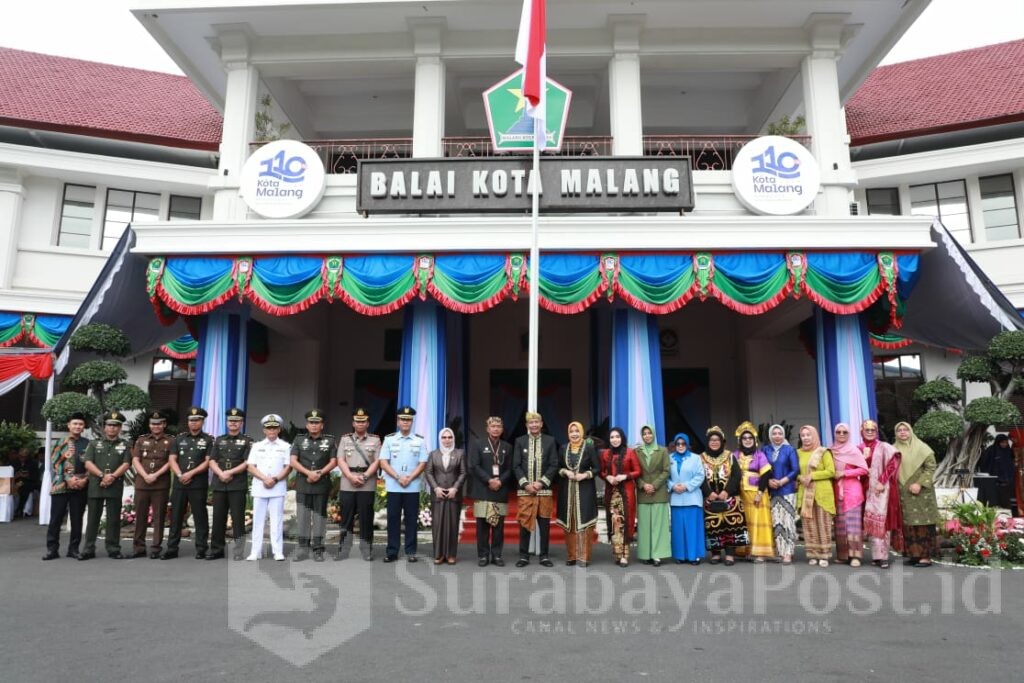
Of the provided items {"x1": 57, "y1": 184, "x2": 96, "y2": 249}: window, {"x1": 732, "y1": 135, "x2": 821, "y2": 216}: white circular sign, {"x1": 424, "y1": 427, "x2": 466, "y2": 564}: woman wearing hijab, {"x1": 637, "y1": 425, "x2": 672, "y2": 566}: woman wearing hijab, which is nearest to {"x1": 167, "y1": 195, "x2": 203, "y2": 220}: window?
{"x1": 57, "y1": 184, "x2": 96, "y2": 249}: window

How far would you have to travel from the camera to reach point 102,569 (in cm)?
595

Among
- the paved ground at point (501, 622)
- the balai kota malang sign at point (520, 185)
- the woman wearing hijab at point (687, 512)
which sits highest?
the balai kota malang sign at point (520, 185)

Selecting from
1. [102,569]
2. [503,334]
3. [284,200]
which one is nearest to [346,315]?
[503,334]

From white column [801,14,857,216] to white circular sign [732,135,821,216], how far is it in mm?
477

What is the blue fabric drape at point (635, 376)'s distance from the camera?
8.38 metres

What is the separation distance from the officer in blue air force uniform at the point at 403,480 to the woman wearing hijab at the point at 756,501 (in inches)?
119

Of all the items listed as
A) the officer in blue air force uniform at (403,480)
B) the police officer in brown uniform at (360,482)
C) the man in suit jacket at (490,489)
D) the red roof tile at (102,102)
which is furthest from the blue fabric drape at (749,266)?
the red roof tile at (102,102)

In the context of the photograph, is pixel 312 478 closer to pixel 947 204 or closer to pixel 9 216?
pixel 9 216

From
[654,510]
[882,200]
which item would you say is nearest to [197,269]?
[654,510]

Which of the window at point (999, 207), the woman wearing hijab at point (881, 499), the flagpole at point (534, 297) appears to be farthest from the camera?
the window at point (999, 207)

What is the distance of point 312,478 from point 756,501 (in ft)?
13.6

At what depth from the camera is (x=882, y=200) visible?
13.1m

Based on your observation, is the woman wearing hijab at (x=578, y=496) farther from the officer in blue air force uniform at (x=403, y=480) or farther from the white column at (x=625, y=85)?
the white column at (x=625, y=85)

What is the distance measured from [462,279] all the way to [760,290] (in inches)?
143
